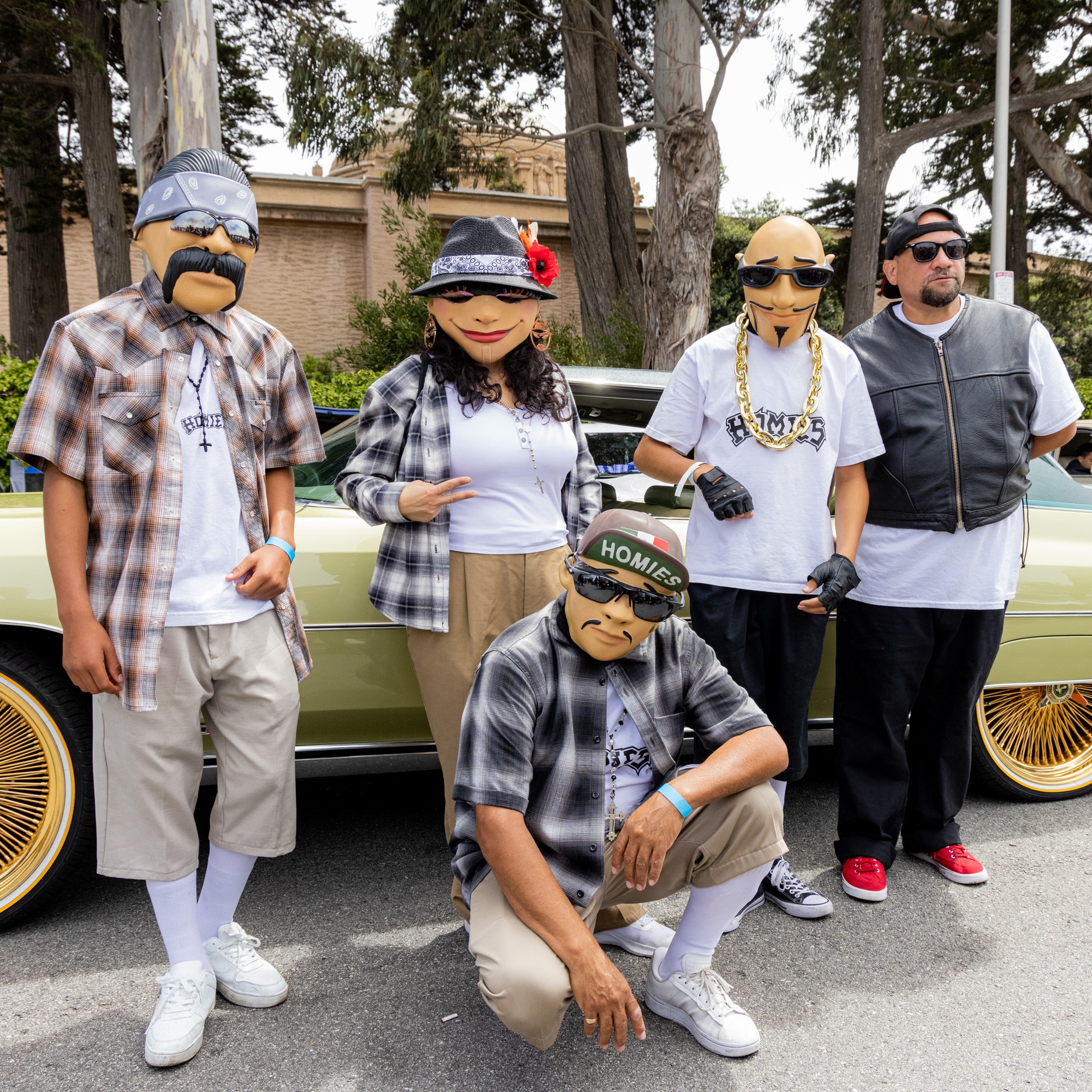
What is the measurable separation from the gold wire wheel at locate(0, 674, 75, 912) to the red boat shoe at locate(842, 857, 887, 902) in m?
2.29

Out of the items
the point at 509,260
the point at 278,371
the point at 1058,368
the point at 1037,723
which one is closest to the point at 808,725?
the point at 1037,723

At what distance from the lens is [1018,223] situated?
21438mm

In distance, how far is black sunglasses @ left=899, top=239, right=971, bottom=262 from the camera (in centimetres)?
297

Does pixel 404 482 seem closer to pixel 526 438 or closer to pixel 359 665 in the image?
pixel 526 438

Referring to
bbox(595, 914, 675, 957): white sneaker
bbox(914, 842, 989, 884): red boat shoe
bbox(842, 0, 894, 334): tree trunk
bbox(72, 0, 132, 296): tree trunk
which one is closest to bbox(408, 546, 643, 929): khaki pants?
bbox(595, 914, 675, 957): white sneaker

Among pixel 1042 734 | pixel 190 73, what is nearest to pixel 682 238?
pixel 190 73

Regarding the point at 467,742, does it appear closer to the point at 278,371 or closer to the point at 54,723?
the point at 278,371

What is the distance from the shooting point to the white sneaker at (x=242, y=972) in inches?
98.1

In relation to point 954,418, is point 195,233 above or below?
above

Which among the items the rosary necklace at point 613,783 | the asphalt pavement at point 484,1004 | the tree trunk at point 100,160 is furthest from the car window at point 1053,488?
the tree trunk at point 100,160

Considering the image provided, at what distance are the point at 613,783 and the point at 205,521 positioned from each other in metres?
1.12

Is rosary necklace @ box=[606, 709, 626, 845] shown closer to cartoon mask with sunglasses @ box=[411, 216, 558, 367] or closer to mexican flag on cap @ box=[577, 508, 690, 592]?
mexican flag on cap @ box=[577, 508, 690, 592]

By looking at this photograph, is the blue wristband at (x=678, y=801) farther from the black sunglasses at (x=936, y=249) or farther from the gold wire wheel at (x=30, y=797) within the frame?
the black sunglasses at (x=936, y=249)

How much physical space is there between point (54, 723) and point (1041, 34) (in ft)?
56.6
